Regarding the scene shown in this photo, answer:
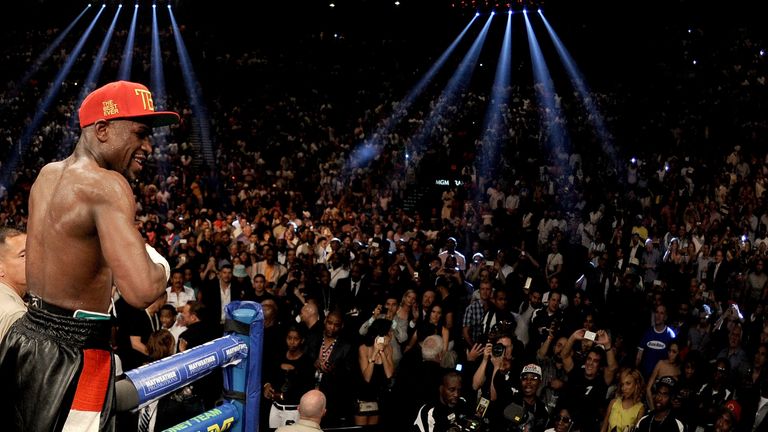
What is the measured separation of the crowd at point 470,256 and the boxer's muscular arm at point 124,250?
75cm

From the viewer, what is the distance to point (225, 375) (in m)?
2.20

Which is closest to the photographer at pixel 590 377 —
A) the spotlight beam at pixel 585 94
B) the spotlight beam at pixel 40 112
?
the spotlight beam at pixel 585 94

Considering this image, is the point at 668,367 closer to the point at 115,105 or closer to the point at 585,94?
the point at 115,105

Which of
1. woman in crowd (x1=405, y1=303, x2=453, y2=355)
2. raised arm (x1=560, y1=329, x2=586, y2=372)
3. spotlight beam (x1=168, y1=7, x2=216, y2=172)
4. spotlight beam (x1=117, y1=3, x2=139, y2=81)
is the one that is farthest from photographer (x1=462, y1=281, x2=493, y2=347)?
spotlight beam (x1=117, y1=3, x2=139, y2=81)

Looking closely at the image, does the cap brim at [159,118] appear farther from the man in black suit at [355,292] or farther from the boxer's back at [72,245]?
the man in black suit at [355,292]

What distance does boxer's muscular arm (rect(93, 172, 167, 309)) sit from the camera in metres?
1.77

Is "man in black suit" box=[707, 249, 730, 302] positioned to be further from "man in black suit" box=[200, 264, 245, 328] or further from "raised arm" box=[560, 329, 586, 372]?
"man in black suit" box=[200, 264, 245, 328]

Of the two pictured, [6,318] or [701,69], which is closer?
[6,318]

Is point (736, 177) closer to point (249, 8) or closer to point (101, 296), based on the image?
point (101, 296)

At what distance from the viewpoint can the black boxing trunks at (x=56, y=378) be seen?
1.75 meters

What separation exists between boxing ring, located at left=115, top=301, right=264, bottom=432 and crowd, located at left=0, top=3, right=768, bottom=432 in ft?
1.39

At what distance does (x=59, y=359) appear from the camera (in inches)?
69.9

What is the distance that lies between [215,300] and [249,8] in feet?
65.1

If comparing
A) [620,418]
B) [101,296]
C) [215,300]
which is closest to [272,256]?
[215,300]
